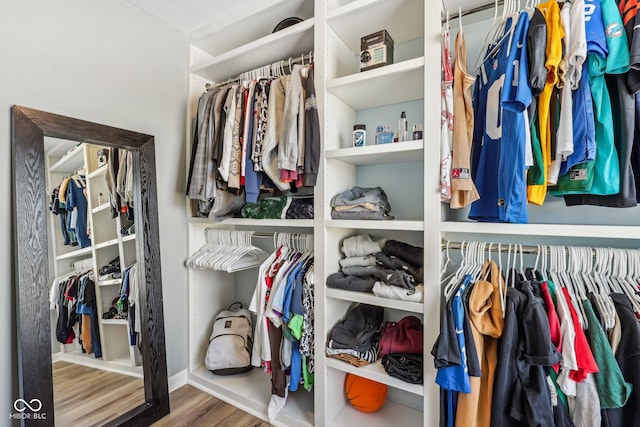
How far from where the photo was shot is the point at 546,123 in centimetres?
110

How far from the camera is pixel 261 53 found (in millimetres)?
1863

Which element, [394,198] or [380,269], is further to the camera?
[394,198]

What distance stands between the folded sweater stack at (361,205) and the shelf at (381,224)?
34 mm

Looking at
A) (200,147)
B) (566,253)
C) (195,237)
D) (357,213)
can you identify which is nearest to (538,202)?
(566,253)

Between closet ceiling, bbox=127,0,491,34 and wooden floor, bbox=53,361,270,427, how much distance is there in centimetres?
207

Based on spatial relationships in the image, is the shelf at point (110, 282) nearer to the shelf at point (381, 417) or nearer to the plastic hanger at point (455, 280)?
the shelf at point (381, 417)

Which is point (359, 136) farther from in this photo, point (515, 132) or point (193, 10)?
point (193, 10)

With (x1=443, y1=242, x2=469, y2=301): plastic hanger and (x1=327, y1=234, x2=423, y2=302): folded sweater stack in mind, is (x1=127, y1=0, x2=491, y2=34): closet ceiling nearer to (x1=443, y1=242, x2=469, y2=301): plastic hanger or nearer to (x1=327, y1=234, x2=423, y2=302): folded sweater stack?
(x1=327, y1=234, x2=423, y2=302): folded sweater stack

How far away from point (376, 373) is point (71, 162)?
1875 mm

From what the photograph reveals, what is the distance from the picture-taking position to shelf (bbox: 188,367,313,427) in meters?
1.69

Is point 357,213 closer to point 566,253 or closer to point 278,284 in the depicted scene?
point 278,284

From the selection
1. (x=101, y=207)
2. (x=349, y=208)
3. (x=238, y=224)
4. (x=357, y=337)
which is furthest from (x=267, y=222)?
(x=101, y=207)

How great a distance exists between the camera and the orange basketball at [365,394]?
165 centimetres

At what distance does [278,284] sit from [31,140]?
137cm
